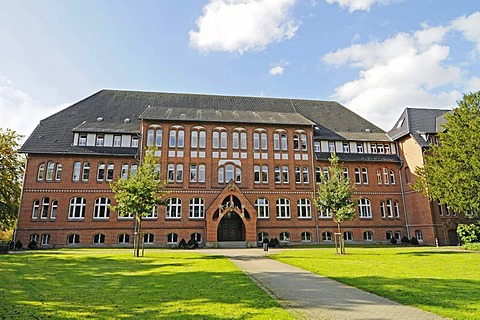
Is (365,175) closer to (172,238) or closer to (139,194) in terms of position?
(172,238)

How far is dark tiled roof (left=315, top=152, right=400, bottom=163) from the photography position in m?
37.3

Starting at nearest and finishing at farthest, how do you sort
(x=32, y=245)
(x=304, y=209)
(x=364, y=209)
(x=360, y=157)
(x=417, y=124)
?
(x=32, y=245) < (x=304, y=209) < (x=364, y=209) < (x=417, y=124) < (x=360, y=157)

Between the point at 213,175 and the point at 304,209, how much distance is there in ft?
34.4

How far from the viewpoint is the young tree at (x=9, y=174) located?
3231 cm

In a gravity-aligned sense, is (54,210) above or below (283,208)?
below

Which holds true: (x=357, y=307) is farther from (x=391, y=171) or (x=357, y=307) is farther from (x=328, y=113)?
(x=328, y=113)

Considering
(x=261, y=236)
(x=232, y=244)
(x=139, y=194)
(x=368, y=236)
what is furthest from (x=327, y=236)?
(x=139, y=194)

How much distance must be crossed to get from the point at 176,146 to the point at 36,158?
13885mm

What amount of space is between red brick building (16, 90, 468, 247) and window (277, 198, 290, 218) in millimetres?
107

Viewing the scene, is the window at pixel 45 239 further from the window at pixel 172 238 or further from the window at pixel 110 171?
the window at pixel 172 238

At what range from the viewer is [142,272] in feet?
46.3

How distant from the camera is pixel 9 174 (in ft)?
108

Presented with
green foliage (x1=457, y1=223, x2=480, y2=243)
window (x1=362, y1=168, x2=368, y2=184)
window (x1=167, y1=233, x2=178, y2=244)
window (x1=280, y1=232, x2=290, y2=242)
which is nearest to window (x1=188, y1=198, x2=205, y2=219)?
window (x1=167, y1=233, x2=178, y2=244)

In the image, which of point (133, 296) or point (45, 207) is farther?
point (45, 207)
